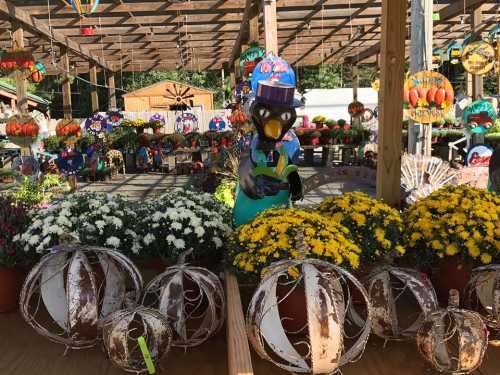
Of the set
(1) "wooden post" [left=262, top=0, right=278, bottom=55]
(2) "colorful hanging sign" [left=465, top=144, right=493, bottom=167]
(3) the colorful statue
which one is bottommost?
(2) "colorful hanging sign" [left=465, top=144, right=493, bottom=167]

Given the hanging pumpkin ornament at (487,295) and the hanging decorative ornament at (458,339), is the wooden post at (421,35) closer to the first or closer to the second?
the hanging pumpkin ornament at (487,295)

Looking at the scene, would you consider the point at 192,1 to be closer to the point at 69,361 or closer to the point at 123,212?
the point at 123,212

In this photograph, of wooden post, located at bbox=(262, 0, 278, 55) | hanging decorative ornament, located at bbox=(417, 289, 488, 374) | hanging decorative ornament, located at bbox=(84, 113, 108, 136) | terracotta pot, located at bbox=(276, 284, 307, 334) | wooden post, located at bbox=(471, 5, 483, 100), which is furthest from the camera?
hanging decorative ornament, located at bbox=(84, 113, 108, 136)

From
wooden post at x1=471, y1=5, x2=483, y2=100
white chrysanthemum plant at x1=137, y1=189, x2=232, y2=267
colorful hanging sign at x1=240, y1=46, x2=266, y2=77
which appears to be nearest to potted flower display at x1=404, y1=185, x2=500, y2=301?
white chrysanthemum plant at x1=137, y1=189, x2=232, y2=267

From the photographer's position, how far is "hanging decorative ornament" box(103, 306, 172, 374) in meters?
1.76

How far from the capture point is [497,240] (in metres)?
2.14

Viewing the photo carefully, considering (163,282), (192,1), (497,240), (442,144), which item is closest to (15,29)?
(192,1)

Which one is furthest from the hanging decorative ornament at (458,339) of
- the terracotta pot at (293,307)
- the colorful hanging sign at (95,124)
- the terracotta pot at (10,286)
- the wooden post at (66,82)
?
the colorful hanging sign at (95,124)

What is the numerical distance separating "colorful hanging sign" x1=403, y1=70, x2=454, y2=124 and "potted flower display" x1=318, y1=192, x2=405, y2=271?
10.2 ft

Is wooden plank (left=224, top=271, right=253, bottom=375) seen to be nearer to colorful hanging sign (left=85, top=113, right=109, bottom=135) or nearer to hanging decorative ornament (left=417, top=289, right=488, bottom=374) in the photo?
hanging decorative ornament (left=417, top=289, right=488, bottom=374)

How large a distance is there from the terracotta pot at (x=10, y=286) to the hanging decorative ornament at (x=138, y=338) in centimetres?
87

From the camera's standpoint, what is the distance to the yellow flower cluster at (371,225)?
7.32ft

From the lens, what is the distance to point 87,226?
7.76 ft

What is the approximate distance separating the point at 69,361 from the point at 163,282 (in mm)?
484
